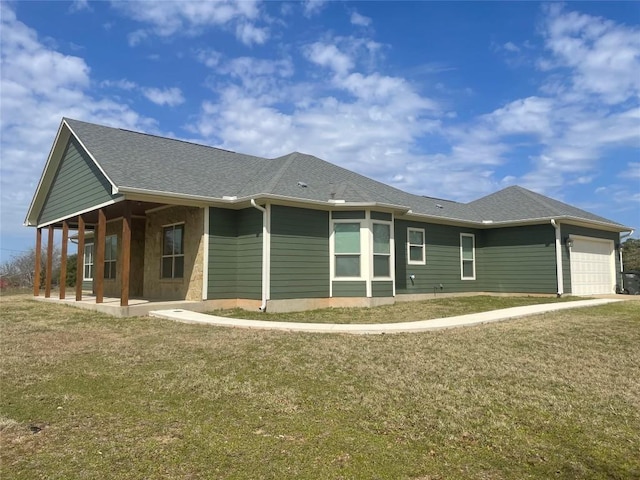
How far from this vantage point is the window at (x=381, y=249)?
13.4 m

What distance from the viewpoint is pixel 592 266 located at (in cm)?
1755

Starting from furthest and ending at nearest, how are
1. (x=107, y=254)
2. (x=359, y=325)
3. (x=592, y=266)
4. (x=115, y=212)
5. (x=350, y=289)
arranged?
(x=107, y=254), (x=592, y=266), (x=115, y=212), (x=350, y=289), (x=359, y=325)

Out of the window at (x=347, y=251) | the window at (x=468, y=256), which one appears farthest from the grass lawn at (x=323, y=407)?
the window at (x=468, y=256)

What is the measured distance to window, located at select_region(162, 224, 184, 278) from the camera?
45.4 ft

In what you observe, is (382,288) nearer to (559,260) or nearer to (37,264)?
(559,260)

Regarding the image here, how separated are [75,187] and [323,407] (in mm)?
14008

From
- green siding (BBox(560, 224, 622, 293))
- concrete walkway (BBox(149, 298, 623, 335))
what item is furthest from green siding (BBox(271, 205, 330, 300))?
→ green siding (BBox(560, 224, 622, 293))

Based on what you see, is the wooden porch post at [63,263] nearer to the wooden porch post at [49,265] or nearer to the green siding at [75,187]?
the green siding at [75,187]

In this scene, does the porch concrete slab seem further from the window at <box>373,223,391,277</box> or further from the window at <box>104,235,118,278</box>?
the window at <box>373,223,391,277</box>

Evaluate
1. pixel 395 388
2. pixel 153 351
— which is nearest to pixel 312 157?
pixel 153 351

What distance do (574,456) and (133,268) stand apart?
1600 cm

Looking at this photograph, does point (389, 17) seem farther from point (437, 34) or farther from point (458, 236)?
point (458, 236)

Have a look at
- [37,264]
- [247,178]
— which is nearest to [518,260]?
[247,178]

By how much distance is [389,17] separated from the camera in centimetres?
1179
